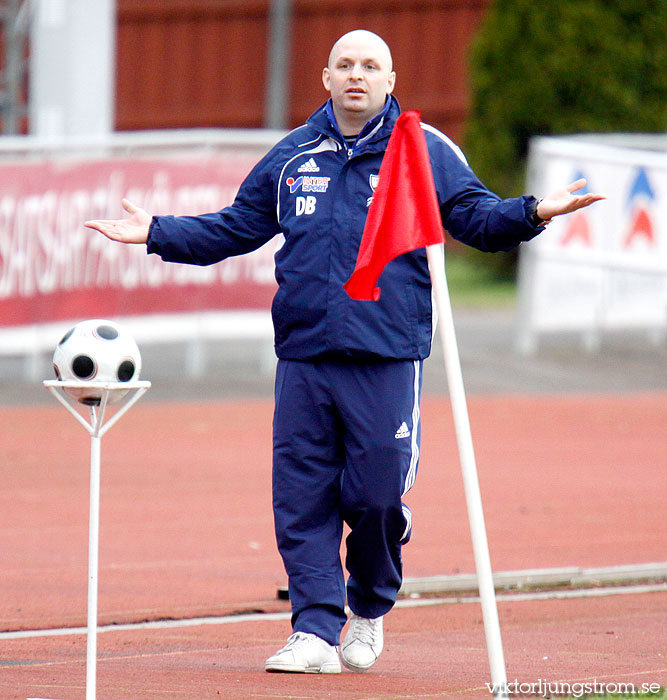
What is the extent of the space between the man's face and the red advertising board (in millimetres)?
8147

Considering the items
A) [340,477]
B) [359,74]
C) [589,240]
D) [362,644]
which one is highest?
[359,74]

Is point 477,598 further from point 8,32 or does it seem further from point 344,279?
point 8,32

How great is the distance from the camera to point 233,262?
47.2 ft

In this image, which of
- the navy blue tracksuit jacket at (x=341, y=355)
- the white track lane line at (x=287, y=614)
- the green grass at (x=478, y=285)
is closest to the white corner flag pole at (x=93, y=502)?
the navy blue tracksuit jacket at (x=341, y=355)

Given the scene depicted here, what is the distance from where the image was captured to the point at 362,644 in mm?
5254

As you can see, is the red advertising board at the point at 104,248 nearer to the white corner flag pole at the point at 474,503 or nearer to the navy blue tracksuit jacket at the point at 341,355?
the navy blue tracksuit jacket at the point at 341,355

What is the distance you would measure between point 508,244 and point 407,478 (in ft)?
2.78

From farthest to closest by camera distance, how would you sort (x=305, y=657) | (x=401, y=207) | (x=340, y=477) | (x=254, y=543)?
1. (x=254, y=543)
2. (x=340, y=477)
3. (x=305, y=657)
4. (x=401, y=207)

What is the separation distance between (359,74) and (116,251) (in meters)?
8.78

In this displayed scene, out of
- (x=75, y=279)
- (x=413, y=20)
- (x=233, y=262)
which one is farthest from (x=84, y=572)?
(x=413, y=20)

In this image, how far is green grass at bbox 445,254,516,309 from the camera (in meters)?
22.7

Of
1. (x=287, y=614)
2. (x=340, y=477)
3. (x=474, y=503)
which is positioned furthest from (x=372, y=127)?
(x=287, y=614)

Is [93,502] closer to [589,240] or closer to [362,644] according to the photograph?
[362,644]

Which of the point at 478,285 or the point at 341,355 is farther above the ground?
the point at 341,355
